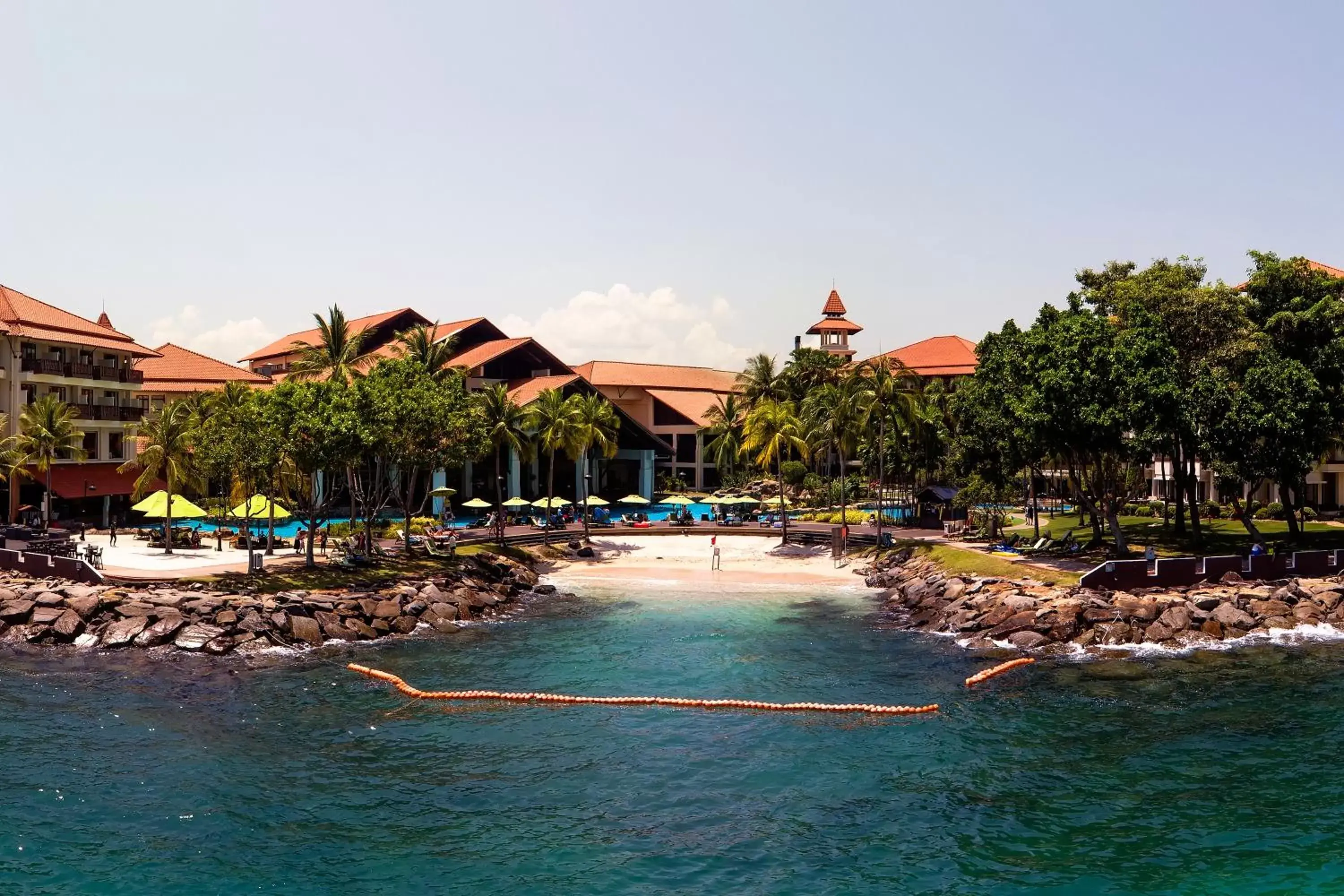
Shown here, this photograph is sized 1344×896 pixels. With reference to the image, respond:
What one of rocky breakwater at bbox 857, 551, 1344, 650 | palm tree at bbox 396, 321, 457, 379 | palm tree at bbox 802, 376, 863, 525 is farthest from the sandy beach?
palm tree at bbox 396, 321, 457, 379

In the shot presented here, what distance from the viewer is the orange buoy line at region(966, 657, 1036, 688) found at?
3697cm

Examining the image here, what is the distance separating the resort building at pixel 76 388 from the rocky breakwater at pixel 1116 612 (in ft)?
181

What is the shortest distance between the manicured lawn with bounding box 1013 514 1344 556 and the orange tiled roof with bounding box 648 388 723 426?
36.7 metres

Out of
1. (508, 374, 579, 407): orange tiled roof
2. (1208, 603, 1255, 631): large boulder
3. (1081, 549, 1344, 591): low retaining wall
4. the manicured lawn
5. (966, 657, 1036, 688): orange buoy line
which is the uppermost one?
(508, 374, 579, 407): orange tiled roof

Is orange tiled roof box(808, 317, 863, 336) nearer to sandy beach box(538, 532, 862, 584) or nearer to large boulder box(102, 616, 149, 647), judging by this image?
sandy beach box(538, 532, 862, 584)

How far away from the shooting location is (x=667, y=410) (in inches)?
4082

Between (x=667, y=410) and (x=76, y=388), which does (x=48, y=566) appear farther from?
(x=667, y=410)

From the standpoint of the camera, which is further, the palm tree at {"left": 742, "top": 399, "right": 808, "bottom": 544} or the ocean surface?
the palm tree at {"left": 742, "top": 399, "right": 808, "bottom": 544}

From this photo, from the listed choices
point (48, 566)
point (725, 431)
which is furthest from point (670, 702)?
point (725, 431)

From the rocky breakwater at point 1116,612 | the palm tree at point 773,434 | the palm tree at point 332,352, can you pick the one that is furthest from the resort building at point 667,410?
the rocky breakwater at point 1116,612

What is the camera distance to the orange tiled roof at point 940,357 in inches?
4532

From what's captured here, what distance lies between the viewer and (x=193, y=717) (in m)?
32.1

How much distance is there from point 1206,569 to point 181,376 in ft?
266

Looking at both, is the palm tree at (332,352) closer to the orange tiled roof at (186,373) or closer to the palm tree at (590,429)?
the palm tree at (590,429)
